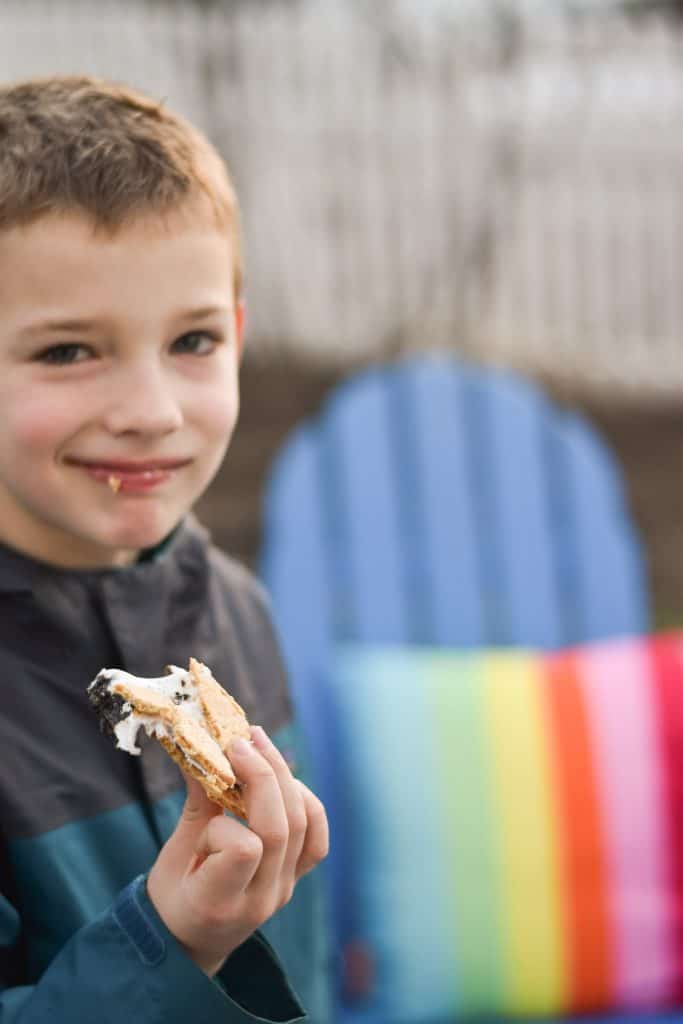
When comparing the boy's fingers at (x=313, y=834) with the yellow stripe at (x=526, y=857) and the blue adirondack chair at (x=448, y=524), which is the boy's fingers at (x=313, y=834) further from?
the blue adirondack chair at (x=448, y=524)

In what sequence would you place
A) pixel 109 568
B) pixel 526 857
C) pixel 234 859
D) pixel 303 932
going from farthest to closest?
pixel 526 857 < pixel 303 932 < pixel 109 568 < pixel 234 859

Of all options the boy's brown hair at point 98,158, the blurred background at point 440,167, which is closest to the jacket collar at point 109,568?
the boy's brown hair at point 98,158

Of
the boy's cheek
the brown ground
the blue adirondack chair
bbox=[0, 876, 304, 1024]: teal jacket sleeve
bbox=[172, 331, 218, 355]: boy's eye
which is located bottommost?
the brown ground

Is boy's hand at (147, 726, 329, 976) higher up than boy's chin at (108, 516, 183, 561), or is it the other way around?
boy's chin at (108, 516, 183, 561)

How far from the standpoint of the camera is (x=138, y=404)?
980 millimetres

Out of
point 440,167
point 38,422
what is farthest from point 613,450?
point 38,422

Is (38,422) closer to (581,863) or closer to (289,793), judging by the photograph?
(289,793)

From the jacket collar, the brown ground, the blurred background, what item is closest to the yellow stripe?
the jacket collar

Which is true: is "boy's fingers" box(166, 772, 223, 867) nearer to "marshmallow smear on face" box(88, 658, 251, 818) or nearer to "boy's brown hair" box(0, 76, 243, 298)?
"marshmallow smear on face" box(88, 658, 251, 818)

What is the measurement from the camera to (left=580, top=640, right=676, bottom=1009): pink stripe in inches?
76.7

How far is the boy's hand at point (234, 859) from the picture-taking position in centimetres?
85

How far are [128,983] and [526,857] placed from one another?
1144 mm

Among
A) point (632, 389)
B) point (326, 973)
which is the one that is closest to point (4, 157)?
point (326, 973)

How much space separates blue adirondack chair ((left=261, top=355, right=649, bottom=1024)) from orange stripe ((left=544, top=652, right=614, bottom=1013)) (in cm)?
43
